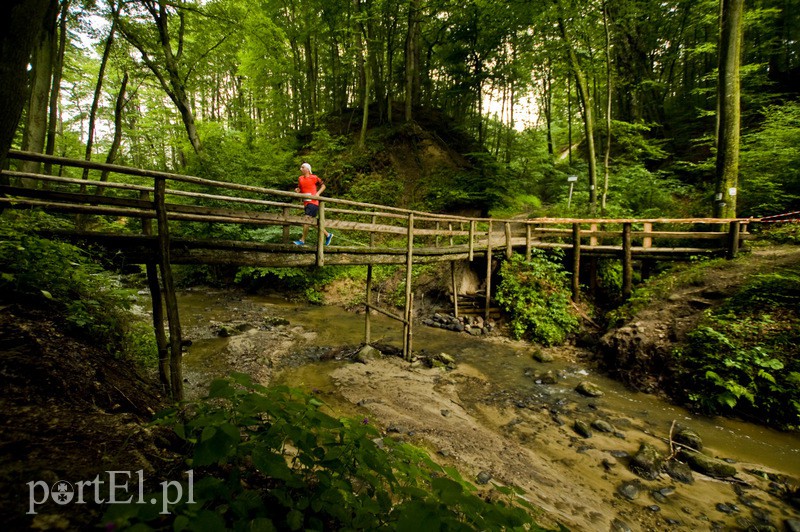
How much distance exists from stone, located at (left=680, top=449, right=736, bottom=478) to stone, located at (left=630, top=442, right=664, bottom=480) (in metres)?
0.38

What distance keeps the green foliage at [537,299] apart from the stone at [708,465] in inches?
178

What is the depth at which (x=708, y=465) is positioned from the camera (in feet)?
14.5

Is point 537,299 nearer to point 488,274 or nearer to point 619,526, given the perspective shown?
point 488,274

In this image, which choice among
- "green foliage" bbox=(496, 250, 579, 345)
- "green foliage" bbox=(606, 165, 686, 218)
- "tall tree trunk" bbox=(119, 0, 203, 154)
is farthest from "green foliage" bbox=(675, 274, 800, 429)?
"tall tree trunk" bbox=(119, 0, 203, 154)

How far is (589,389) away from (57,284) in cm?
861

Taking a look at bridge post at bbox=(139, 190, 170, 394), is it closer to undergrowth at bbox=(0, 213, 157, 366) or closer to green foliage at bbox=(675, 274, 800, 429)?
undergrowth at bbox=(0, 213, 157, 366)

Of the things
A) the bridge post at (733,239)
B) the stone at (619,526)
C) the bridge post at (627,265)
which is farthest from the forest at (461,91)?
the stone at (619,526)

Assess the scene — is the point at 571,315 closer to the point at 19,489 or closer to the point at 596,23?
the point at 19,489

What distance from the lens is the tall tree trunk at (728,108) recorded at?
8617 millimetres

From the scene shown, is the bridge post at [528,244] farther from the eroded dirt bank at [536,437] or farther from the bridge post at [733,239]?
the bridge post at [733,239]

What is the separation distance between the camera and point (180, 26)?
13.1 metres

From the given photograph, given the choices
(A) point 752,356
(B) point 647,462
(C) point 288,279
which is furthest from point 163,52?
(A) point 752,356

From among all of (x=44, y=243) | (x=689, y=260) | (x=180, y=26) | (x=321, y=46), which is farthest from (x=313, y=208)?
(x=321, y=46)

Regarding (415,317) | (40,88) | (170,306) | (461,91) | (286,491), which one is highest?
(461,91)
